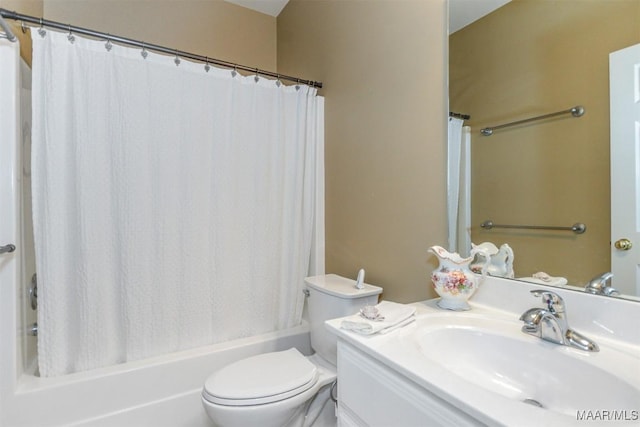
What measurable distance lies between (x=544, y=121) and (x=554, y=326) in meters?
0.60

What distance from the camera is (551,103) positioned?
36.5 inches

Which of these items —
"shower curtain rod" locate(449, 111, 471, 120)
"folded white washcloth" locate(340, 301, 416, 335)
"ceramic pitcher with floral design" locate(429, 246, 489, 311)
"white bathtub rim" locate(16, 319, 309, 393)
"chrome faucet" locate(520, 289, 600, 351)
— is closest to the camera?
"chrome faucet" locate(520, 289, 600, 351)

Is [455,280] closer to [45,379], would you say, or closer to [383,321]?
[383,321]

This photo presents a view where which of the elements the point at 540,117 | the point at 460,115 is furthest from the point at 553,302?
the point at 460,115

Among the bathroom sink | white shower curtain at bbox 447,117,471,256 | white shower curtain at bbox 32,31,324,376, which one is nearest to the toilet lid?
white shower curtain at bbox 32,31,324,376

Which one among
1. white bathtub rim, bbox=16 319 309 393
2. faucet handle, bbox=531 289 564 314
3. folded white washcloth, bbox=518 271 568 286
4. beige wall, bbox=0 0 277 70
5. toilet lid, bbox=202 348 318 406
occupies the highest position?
beige wall, bbox=0 0 277 70

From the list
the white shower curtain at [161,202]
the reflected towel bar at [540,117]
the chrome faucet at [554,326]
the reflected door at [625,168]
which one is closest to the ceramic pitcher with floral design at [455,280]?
the chrome faucet at [554,326]

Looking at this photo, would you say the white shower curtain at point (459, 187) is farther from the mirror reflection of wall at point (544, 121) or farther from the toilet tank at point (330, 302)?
the toilet tank at point (330, 302)

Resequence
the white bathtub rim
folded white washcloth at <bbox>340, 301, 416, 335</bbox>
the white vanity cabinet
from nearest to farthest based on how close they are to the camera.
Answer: the white vanity cabinet
folded white washcloth at <bbox>340, 301, 416, 335</bbox>
the white bathtub rim

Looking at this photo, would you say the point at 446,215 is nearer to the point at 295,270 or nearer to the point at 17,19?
the point at 295,270

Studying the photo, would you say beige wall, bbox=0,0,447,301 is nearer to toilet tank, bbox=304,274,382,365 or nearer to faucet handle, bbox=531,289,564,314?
toilet tank, bbox=304,274,382,365

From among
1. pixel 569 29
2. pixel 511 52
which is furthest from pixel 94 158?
pixel 569 29

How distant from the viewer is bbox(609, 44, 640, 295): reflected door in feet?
2.49

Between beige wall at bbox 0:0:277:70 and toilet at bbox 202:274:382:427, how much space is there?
1.95 m
